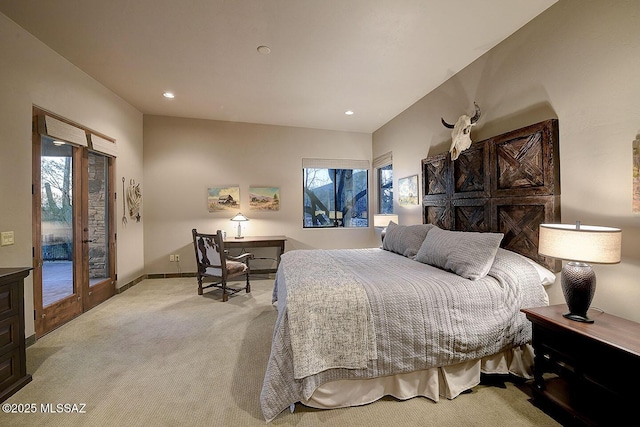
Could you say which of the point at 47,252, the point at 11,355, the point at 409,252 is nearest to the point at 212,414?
the point at 11,355

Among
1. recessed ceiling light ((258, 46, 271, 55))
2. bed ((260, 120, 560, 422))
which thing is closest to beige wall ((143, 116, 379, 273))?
recessed ceiling light ((258, 46, 271, 55))

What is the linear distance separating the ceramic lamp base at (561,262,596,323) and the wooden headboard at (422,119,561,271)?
522 millimetres

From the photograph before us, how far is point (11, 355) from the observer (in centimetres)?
186

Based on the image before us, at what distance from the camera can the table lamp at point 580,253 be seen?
1500mm

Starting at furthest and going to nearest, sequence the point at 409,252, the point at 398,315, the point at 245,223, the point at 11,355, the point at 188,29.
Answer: the point at 245,223, the point at 409,252, the point at 188,29, the point at 11,355, the point at 398,315

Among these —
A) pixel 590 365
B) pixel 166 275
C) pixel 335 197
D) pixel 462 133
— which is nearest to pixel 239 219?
pixel 166 275

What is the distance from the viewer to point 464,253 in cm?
218

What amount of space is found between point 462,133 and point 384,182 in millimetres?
2457

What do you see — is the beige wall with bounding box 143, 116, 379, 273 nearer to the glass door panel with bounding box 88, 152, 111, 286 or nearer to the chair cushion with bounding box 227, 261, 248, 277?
the glass door panel with bounding box 88, 152, 111, 286

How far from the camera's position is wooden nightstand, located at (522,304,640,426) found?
1319 millimetres

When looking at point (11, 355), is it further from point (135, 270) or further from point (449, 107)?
point (449, 107)

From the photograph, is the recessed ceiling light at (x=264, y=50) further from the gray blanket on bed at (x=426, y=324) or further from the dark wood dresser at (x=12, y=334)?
the dark wood dresser at (x=12, y=334)

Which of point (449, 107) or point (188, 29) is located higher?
point (188, 29)

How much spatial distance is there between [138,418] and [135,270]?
11.4ft
